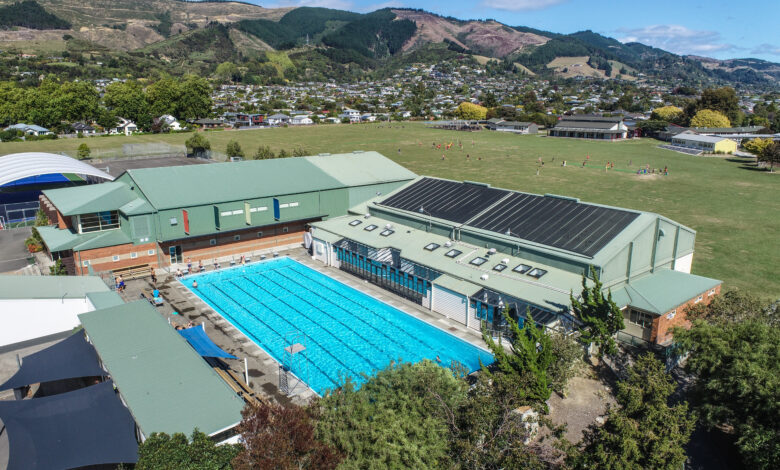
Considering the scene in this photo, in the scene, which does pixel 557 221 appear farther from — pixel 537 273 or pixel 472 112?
pixel 472 112

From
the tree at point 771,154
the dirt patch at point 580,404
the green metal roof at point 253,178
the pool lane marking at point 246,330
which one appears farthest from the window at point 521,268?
the tree at point 771,154

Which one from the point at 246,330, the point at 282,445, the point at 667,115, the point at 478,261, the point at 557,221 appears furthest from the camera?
the point at 667,115

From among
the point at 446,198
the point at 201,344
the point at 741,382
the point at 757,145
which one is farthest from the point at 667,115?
the point at 201,344

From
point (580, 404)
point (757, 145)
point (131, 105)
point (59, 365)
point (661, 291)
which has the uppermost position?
point (131, 105)

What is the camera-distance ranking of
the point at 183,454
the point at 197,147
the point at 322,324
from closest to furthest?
the point at 183,454, the point at 322,324, the point at 197,147

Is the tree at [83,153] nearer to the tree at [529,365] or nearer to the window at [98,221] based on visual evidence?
the window at [98,221]

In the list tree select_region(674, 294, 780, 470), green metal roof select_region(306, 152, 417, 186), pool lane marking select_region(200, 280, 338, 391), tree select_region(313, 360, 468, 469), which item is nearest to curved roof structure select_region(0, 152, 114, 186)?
green metal roof select_region(306, 152, 417, 186)

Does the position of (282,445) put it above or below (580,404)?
above
